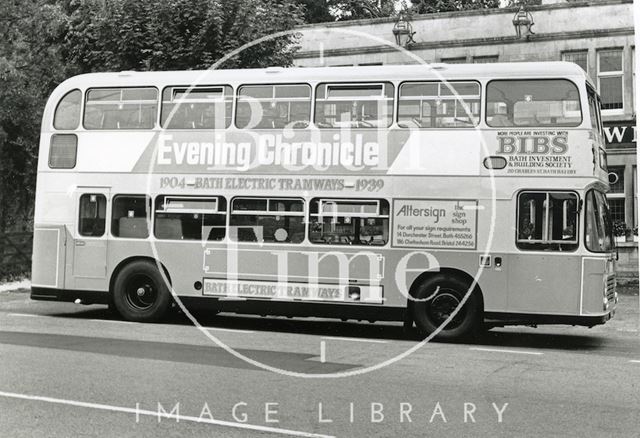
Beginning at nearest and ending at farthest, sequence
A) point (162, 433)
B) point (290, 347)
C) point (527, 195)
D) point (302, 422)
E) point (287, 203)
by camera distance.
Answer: point (162, 433)
point (302, 422)
point (290, 347)
point (527, 195)
point (287, 203)

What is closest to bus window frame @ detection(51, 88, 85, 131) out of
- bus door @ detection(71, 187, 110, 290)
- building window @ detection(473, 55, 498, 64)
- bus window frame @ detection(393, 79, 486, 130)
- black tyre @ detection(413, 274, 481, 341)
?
bus door @ detection(71, 187, 110, 290)

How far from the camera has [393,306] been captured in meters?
13.1

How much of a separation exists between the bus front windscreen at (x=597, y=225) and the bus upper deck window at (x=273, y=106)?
181 inches

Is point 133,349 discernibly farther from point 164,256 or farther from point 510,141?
point 510,141

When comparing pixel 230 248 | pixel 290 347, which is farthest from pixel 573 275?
pixel 230 248

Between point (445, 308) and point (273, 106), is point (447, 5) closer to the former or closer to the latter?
point (273, 106)

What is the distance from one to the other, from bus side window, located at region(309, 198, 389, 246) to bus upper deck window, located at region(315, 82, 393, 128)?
125cm

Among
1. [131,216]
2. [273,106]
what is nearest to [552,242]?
[273,106]

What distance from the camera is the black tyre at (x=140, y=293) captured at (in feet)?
47.8

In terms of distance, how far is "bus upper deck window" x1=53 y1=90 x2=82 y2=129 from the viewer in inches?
591

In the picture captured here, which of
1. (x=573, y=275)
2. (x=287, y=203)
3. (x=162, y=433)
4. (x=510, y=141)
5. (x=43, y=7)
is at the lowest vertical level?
(x=162, y=433)

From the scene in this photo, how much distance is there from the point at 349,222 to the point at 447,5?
2981cm

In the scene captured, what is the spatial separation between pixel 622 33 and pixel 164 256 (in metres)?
17.5

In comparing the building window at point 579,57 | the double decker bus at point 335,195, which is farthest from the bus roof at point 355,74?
the building window at point 579,57
